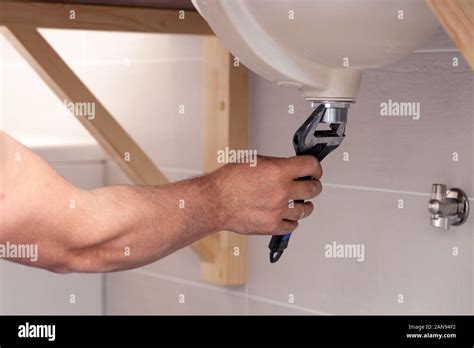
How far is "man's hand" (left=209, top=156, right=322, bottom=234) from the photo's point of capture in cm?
103

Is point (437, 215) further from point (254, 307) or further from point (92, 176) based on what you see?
point (92, 176)

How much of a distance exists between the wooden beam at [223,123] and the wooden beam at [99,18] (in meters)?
0.09

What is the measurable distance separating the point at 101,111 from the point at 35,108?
0.64 m

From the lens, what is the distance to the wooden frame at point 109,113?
1406mm

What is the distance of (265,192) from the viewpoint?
3.42 ft

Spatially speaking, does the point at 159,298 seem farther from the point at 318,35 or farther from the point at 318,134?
the point at 318,35

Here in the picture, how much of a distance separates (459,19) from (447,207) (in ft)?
1.58

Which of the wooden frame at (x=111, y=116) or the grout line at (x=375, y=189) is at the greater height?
the wooden frame at (x=111, y=116)

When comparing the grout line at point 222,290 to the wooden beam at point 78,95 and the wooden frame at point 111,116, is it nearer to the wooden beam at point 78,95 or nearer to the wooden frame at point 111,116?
the wooden frame at point 111,116

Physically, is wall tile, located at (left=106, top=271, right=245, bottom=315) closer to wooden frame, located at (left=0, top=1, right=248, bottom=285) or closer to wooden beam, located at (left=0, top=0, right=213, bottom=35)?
wooden frame, located at (left=0, top=1, right=248, bottom=285)

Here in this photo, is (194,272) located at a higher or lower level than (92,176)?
lower

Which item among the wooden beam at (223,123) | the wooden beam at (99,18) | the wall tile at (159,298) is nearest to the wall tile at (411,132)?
the wooden beam at (223,123)

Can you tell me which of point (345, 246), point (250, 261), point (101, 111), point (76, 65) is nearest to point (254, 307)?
point (250, 261)

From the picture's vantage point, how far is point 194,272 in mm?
1752
